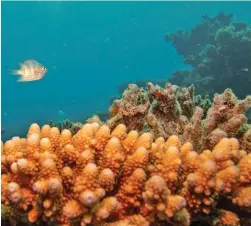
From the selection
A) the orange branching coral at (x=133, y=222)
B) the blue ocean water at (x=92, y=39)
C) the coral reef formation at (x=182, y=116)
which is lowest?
the orange branching coral at (x=133, y=222)

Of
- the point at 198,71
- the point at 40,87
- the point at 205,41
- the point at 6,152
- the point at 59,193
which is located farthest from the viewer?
the point at 40,87

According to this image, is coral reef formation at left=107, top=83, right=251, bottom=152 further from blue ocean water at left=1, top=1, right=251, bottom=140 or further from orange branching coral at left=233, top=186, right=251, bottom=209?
blue ocean water at left=1, top=1, right=251, bottom=140

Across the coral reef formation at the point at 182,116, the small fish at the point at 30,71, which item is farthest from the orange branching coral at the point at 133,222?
the small fish at the point at 30,71

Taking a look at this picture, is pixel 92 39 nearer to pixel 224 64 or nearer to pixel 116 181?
pixel 224 64

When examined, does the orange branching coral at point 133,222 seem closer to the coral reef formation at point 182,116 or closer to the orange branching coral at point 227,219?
the orange branching coral at point 227,219

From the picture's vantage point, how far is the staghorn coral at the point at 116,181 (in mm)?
1937

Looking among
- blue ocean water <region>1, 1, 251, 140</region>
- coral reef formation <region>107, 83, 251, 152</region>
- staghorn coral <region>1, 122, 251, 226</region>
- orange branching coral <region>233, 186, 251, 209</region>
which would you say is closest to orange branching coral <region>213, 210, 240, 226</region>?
staghorn coral <region>1, 122, 251, 226</region>

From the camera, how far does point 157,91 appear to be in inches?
142

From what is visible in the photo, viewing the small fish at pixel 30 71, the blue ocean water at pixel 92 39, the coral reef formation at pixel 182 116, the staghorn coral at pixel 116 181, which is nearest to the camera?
the staghorn coral at pixel 116 181

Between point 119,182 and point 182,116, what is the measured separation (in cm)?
149

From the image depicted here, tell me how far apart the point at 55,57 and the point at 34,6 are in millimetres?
26548

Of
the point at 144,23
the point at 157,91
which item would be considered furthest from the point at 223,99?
the point at 144,23

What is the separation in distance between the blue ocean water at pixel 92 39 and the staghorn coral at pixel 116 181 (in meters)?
107

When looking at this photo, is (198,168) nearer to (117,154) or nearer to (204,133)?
(117,154)
